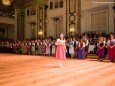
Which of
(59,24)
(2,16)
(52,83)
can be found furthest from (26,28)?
(52,83)

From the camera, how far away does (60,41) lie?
827cm

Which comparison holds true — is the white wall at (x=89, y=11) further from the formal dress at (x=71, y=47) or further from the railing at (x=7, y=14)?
the railing at (x=7, y=14)

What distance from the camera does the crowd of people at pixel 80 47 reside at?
1081 centimetres

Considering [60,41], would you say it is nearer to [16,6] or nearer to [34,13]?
[34,13]

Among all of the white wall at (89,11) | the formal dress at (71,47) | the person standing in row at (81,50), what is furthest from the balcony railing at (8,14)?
the person standing in row at (81,50)

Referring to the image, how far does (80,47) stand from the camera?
12.1 meters

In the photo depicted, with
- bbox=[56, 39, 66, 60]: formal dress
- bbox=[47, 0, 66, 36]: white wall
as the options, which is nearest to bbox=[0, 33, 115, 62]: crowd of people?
bbox=[56, 39, 66, 60]: formal dress

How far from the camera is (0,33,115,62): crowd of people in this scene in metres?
10.8

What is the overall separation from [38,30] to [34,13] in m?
2.12

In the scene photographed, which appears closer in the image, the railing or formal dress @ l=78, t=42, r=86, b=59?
formal dress @ l=78, t=42, r=86, b=59

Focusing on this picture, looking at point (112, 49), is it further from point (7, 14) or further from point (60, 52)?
point (7, 14)

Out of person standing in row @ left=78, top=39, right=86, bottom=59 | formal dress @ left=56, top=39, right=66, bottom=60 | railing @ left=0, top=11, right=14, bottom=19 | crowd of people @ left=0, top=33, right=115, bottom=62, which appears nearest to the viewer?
A: formal dress @ left=56, top=39, right=66, bottom=60

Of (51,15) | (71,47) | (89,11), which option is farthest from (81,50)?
(51,15)

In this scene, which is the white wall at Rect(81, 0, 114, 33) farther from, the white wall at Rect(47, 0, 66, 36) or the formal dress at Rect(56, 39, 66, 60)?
the formal dress at Rect(56, 39, 66, 60)
